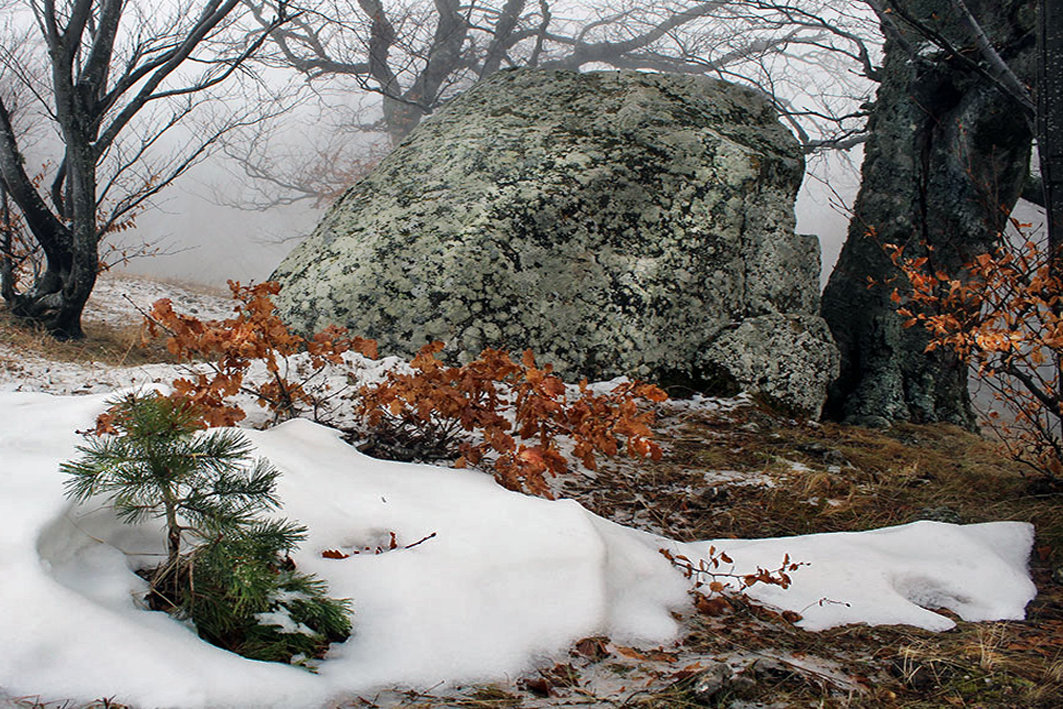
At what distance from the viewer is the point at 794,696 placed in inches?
54.9

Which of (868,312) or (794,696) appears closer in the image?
(794,696)

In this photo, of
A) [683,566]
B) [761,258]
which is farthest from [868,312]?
[683,566]

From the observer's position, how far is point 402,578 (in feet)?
5.57

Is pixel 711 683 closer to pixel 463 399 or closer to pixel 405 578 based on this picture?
pixel 405 578

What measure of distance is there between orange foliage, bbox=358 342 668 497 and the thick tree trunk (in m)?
2.89

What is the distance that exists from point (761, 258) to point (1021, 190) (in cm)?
255

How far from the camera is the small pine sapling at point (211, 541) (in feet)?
4.64

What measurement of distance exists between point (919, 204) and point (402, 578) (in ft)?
15.2

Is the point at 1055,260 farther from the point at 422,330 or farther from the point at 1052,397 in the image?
the point at 422,330

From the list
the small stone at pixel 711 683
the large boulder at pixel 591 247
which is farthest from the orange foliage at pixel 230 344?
the small stone at pixel 711 683

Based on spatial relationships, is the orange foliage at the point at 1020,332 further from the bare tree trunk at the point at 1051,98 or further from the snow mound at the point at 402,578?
the snow mound at the point at 402,578

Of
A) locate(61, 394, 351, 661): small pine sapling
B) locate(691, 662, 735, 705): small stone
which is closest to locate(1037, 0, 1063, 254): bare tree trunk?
locate(691, 662, 735, 705): small stone

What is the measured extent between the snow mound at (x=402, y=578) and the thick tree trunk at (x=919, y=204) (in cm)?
250

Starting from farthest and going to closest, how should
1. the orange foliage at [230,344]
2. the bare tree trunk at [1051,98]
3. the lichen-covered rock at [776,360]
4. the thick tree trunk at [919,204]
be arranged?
the thick tree trunk at [919,204], the lichen-covered rock at [776,360], the bare tree trunk at [1051,98], the orange foliage at [230,344]
